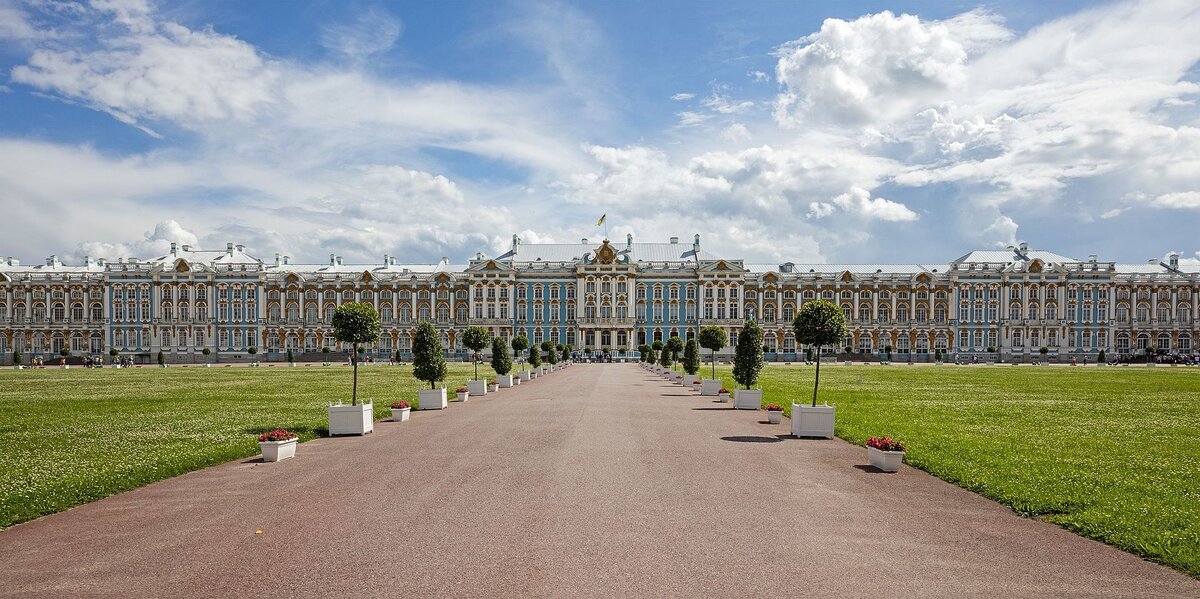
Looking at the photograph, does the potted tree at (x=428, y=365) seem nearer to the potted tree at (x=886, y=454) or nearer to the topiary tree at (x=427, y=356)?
the topiary tree at (x=427, y=356)

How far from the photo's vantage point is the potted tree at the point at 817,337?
1894 centimetres

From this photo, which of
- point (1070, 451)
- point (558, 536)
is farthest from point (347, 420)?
point (1070, 451)

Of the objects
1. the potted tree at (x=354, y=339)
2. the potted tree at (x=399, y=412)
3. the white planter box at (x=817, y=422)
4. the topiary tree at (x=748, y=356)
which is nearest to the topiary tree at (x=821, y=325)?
the white planter box at (x=817, y=422)

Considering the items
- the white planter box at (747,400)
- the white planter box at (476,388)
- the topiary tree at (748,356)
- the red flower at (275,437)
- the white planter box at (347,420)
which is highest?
the topiary tree at (748,356)

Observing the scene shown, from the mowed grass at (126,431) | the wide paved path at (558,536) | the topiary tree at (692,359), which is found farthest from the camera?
the topiary tree at (692,359)

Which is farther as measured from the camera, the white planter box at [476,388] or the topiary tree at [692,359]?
the topiary tree at [692,359]

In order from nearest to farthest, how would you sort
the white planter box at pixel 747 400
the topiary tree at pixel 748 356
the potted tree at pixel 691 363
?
the white planter box at pixel 747 400 → the topiary tree at pixel 748 356 → the potted tree at pixel 691 363

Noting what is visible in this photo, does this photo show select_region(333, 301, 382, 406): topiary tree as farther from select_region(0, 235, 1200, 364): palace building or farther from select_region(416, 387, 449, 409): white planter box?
select_region(0, 235, 1200, 364): palace building

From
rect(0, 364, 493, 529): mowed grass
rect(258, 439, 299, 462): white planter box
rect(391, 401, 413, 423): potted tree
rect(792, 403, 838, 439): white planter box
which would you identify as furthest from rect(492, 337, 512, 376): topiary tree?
rect(258, 439, 299, 462): white planter box

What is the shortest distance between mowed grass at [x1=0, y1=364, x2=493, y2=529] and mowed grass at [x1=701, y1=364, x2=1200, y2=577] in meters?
15.4

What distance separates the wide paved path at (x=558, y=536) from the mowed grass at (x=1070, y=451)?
2.12 ft

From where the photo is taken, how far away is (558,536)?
31.7 ft

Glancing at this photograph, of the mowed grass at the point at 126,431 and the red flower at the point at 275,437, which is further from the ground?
the red flower at the point at 275,437

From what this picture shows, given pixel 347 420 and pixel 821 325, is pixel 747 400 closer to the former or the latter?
pixel 821 325
